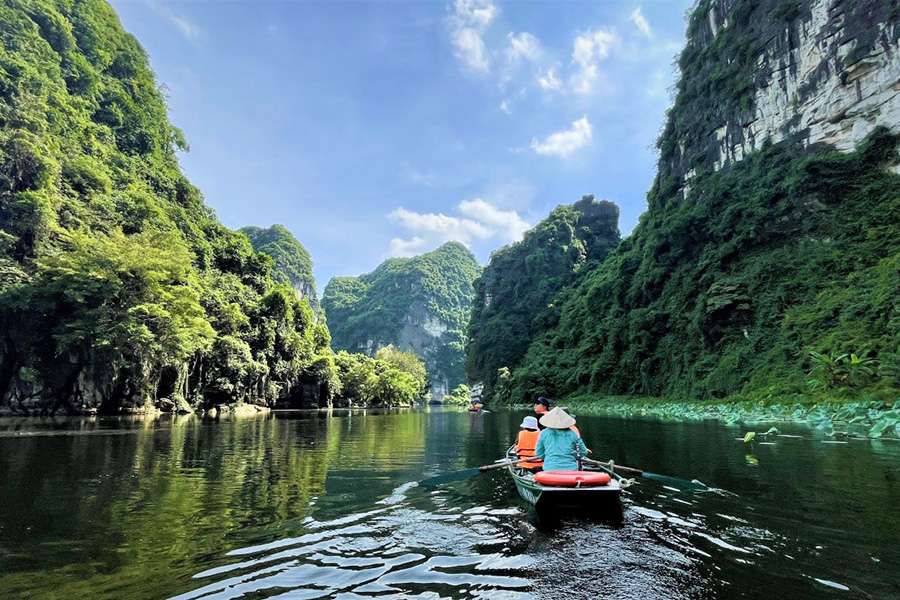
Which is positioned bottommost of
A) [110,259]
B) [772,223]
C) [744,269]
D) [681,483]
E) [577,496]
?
[681,483]

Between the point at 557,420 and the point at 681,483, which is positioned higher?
the point at 557,420

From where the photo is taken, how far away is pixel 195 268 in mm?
50156

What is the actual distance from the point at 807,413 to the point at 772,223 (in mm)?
20995

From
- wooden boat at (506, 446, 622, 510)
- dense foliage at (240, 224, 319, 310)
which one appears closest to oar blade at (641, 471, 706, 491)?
wooden boat at (506, 446, 622, 510)

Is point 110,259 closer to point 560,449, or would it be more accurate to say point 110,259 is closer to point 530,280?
point 560,449

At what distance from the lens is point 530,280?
9481cm

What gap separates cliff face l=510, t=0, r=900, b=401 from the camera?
27969 mm

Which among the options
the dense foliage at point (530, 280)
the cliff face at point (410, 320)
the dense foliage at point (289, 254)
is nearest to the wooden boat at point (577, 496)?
the dense foliage at point (530, 280)

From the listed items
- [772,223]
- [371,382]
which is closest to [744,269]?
[772,223]

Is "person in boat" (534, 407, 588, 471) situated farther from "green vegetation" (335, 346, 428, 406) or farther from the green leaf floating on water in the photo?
"green vegetation" (335, 346, 428, 406)

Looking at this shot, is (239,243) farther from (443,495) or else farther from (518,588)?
(518,588)

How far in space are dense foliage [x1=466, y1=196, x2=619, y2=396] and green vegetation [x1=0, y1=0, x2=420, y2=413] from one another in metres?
33.6

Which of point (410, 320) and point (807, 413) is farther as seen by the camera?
point (410, 320)

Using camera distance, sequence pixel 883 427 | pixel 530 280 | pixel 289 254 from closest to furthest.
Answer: pixel 883 427, pixel 530 280, pixel 289 254
